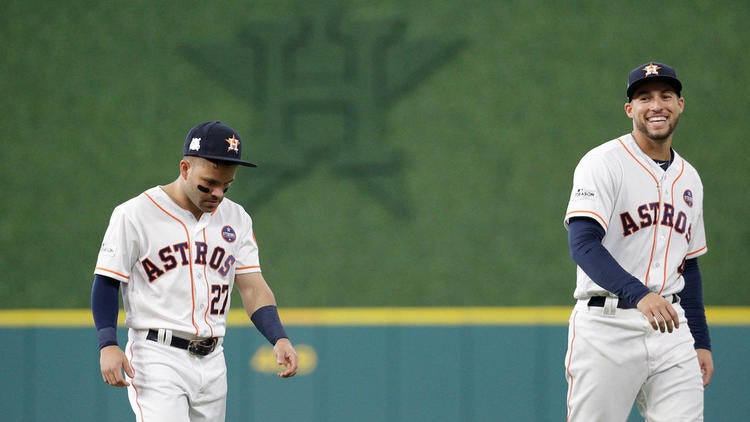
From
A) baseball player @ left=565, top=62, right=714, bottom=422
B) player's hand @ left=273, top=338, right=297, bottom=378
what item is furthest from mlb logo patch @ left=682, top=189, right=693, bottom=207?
player's hand @ left=273, top=338, right=297, bottom=378

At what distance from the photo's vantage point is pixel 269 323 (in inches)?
121

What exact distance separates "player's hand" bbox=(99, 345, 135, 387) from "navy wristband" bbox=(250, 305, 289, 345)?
539 mm

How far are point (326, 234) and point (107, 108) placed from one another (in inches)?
65.6

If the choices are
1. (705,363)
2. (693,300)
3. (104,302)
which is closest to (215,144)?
(104,302)

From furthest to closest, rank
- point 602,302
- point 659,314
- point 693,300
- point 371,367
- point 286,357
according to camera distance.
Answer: point 371,367 < point 693,300 < point 602,302 < point 286,357 < point 659,314

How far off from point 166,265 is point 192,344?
27cm

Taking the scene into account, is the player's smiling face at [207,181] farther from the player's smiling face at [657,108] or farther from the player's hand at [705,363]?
the player's hand at [705,363]

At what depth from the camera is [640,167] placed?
3117 mm

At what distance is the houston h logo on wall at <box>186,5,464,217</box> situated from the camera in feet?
18.5

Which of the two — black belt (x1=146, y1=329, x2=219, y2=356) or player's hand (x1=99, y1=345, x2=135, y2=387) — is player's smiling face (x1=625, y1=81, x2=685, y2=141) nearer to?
black belt (x1=146, y1=329, x2=219, y2=356)

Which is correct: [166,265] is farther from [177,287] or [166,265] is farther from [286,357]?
[286,357]

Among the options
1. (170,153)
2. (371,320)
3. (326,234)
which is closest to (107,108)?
(170,153)

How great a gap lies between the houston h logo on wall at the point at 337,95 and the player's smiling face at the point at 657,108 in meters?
2.61

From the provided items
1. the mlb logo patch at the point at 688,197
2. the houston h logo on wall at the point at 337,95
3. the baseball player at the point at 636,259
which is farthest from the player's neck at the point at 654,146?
the houston h logo on wall at the point at 337,95
